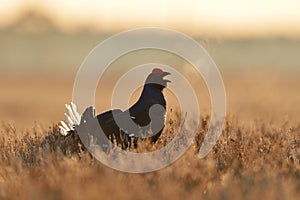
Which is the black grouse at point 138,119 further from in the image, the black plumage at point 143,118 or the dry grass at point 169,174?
the dry grass at point 169,174

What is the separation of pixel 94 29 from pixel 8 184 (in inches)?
3320

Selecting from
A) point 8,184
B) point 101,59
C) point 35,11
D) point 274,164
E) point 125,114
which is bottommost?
point 274,164

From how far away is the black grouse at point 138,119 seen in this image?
22.1 ft

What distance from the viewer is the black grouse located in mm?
6723

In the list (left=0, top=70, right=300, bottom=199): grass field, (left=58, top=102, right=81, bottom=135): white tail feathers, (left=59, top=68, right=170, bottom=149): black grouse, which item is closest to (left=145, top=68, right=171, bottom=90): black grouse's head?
(left=59, top=68, right=170, bottom=149): black grouse

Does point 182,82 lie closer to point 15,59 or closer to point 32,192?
point 32,192

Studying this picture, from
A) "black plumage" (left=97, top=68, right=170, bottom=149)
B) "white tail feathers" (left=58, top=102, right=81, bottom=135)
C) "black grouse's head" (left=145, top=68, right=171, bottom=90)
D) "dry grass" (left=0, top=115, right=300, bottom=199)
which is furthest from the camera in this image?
"black grouse's head" (left=145, top=68, right=171, bottom=90)

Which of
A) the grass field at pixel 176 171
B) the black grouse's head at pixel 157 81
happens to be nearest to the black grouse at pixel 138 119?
the black grouse's head at pixel 157 81

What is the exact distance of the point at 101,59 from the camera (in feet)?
212

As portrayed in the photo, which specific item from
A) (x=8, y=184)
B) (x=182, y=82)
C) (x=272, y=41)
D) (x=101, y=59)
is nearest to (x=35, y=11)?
(x=101, y=59)

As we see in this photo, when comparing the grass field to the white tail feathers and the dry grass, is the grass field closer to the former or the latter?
the dry grass

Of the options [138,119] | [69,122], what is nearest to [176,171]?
[138,119]

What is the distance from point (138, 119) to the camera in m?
7.04

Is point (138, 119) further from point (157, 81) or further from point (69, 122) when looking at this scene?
point (69, 122)
